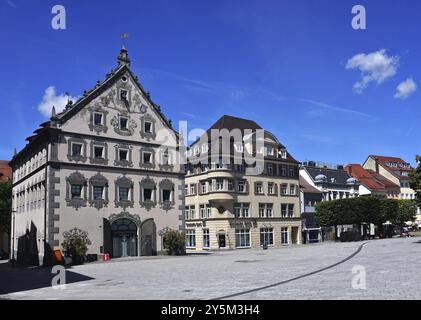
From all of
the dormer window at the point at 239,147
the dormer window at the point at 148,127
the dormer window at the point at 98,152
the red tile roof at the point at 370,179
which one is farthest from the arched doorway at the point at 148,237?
the red tile roof at the point at 370,179

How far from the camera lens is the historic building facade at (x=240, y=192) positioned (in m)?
68.7

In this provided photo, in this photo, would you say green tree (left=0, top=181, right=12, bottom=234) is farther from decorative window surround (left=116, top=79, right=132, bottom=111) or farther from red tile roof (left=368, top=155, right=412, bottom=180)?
red tile roof (left=368, top=155, right=412, bottom=180)

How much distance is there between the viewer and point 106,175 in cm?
4681

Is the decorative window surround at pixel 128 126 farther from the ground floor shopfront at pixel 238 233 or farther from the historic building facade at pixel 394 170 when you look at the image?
the historic building facade at pixel 394 170

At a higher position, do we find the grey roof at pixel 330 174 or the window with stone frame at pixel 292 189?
the grey roof at pixel 330 174

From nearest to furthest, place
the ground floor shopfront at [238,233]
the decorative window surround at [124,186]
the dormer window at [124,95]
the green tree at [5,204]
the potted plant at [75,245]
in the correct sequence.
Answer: the potted plant at [75,245] < the decorative window surround at [124,186] < the dormer window at [124,95] < the green tree at [5,204] < the ground floor shopfront at [238,233]

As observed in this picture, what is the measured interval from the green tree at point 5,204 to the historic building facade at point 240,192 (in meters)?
25.5

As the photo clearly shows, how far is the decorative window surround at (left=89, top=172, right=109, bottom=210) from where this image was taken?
149 ft

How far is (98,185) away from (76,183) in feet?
7.20

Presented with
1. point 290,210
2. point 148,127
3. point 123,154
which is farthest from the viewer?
point 290,210

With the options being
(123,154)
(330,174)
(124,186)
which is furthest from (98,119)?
(330,174)

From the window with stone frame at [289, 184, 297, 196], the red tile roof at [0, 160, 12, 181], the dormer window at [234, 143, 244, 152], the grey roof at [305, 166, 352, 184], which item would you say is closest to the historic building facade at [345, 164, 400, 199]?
the grey roof at [305, 166, 352, 184]

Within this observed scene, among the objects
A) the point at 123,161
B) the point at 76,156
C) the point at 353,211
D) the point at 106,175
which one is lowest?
the point at 353,211

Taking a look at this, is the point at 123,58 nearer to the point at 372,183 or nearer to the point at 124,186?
the point at 124,186
